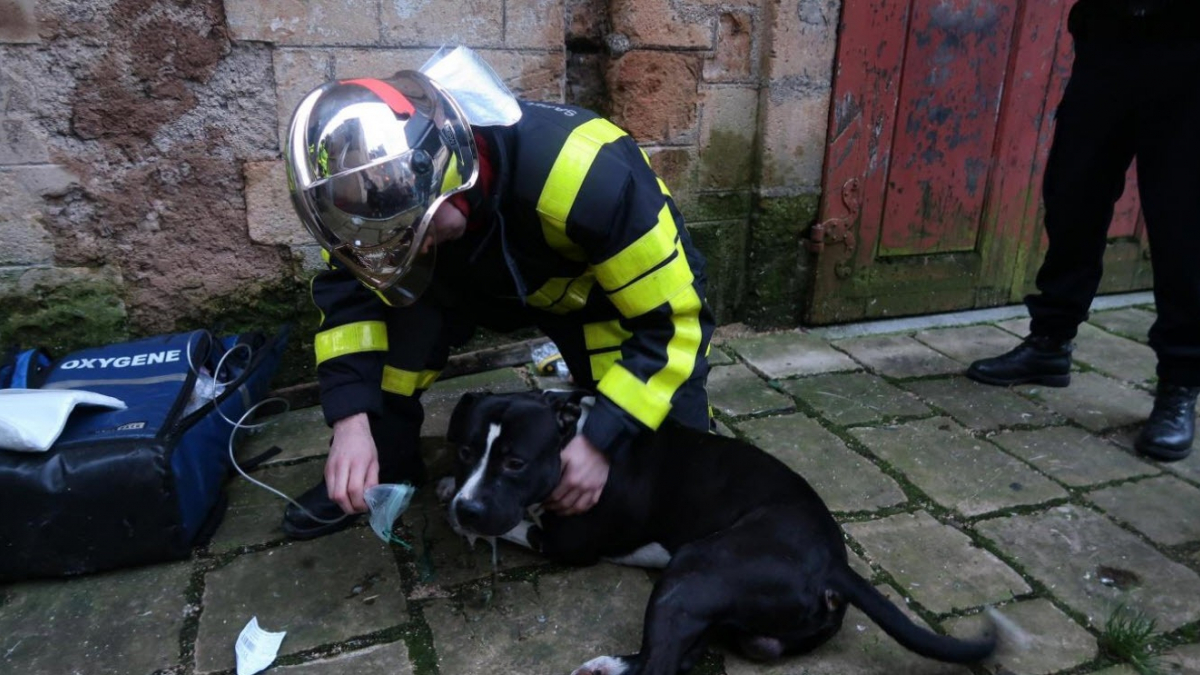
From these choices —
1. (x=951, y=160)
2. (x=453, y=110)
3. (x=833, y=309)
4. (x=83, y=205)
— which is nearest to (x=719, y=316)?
(x=833, y=309)

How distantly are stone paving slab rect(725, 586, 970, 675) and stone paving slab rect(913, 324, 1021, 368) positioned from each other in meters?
2.11

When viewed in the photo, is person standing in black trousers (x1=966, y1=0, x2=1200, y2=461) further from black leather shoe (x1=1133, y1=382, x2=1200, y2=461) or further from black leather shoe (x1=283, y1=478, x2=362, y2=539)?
black leather shoe (x1=283, y1=478, x2=362, y2=539)

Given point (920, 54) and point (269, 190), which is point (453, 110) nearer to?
point (269, 190)

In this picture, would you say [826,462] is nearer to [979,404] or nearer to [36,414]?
[979,404]

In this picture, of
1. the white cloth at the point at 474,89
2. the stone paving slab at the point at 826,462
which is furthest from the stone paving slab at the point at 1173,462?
the white cloth at the point at 474,89

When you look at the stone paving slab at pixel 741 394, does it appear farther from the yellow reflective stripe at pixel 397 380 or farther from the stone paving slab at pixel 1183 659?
the stone paving slab at pixel 1183 659

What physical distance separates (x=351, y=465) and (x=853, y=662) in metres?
1.31

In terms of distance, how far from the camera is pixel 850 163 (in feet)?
12.9

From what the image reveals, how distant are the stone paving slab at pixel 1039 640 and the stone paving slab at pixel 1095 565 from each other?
8 centimetres

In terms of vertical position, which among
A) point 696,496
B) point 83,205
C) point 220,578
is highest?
point 83,205

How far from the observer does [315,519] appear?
2416mm

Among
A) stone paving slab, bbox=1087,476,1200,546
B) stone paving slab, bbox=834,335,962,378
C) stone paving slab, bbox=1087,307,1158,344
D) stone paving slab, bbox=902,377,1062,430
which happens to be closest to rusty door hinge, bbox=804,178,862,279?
stone paving slab, bbox=834,335,962,378

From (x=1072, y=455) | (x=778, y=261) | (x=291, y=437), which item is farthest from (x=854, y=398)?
(x=291, y=437)

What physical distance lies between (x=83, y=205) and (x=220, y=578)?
5.13 feet
